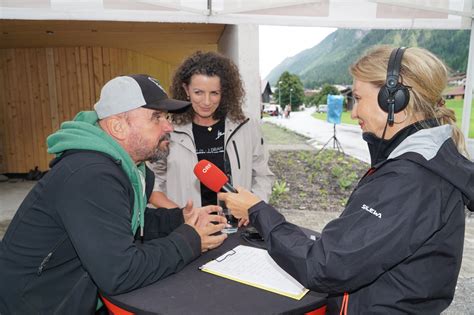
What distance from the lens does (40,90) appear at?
9516 mm

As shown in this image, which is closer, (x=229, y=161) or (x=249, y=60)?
(x=229, y=161)

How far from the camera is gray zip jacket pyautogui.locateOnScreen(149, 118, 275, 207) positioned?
2820 millimetres

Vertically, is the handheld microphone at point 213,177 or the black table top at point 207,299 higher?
the handheld microphone at point 213,177

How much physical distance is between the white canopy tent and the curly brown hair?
1.17 m

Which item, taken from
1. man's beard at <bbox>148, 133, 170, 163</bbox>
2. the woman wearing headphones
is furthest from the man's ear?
the woman wearing headphones

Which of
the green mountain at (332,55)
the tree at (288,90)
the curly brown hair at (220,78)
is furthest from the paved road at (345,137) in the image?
the tree at (288,90)

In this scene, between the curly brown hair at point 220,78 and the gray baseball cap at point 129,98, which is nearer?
the gray baseball cap at point 129,98

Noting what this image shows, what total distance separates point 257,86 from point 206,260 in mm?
4014

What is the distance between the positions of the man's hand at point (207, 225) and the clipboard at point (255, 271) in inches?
3.4

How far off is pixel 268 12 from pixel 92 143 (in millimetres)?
3103

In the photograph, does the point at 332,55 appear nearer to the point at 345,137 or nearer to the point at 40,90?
the point at 345,137

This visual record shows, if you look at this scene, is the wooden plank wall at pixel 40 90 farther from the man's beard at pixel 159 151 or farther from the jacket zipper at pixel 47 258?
the jacket zipper at pixel 47 258

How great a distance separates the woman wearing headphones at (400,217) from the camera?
1191mm

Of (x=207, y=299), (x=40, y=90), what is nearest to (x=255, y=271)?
(x=207, y=299)
